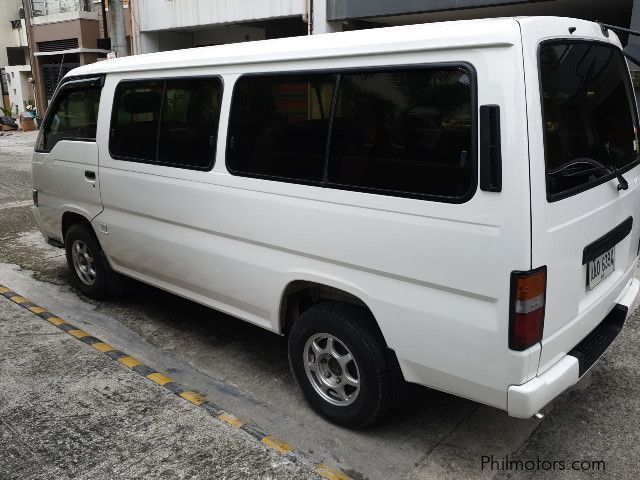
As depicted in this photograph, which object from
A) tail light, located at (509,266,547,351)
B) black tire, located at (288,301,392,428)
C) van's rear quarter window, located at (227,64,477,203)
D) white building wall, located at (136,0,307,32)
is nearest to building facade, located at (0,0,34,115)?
white building wall, located at (136,0,307,32)

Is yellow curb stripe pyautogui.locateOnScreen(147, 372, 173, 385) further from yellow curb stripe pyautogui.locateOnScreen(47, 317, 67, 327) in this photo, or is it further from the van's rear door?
the van's rear door

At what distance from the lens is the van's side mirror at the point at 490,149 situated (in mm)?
2340

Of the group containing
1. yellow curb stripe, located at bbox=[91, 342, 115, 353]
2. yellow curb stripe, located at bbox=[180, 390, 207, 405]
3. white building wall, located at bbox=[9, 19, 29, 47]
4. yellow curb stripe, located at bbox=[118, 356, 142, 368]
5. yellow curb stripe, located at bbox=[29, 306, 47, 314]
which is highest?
white building wall, located at bbox=[9, 19, 29, 47]

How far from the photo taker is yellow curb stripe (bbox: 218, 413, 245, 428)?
128 inches

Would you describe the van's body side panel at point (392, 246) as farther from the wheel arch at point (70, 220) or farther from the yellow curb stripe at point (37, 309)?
the yellow curb stripe at point (37, 309)

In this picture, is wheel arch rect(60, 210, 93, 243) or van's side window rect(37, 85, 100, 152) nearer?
van's side window rect(37, 85, 100, 152)

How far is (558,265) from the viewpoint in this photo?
8.23 feet

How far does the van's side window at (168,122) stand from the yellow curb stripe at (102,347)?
1364 millimetres

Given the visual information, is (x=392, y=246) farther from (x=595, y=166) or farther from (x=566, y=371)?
(x=595, y=166)

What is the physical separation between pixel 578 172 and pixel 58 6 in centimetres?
2509

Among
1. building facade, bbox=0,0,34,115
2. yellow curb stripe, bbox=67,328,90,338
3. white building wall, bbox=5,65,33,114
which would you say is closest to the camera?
yellow curb stripe, bbox=67,328,90,338

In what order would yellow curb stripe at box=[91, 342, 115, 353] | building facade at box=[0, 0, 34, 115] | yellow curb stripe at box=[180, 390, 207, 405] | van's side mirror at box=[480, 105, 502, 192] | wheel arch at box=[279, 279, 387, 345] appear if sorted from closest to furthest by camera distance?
van's side mirror at box=[480, 105, 502, 192], wheel arch at box=[279, 279, 387, 345], yellow curb stripe at box=[180, 390, 207, 405], yellow curb stripe at box=[91, 342, 115, 353], building facade at box=[0, 0, 34, 115]

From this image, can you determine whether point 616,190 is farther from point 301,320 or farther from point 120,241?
point 120,241

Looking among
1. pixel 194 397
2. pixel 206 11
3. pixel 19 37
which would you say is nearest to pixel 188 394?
pixel 194 397
